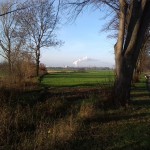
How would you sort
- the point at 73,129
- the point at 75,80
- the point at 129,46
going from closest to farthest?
the point at 73,129
the point at 129,46
the point at 75,80

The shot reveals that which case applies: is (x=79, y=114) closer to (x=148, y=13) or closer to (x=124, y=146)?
(x=124, y=146)

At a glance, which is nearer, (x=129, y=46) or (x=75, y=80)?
(x=129, y=46)

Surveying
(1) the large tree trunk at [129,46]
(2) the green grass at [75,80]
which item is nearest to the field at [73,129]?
(1) the large tree trunk at [129,46]

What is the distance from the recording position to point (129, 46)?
15.8 metres

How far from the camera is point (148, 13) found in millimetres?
15688

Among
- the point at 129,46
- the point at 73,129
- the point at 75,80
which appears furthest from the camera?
the point at 75,80

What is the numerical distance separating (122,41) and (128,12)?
161 centimetres

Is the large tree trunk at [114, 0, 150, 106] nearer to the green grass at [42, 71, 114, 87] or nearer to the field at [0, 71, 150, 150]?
the field at [0, 71, 150, 150]

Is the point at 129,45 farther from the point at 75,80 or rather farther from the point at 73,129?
the point at 75,80

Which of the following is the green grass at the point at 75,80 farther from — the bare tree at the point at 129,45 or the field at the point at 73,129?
the field at the point at 73,129

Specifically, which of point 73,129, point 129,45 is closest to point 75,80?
point 129,45

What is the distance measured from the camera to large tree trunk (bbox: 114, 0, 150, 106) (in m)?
15.7

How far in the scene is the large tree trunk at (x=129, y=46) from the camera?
51.4 ft

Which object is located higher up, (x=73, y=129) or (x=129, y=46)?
(x=129, y=46)
